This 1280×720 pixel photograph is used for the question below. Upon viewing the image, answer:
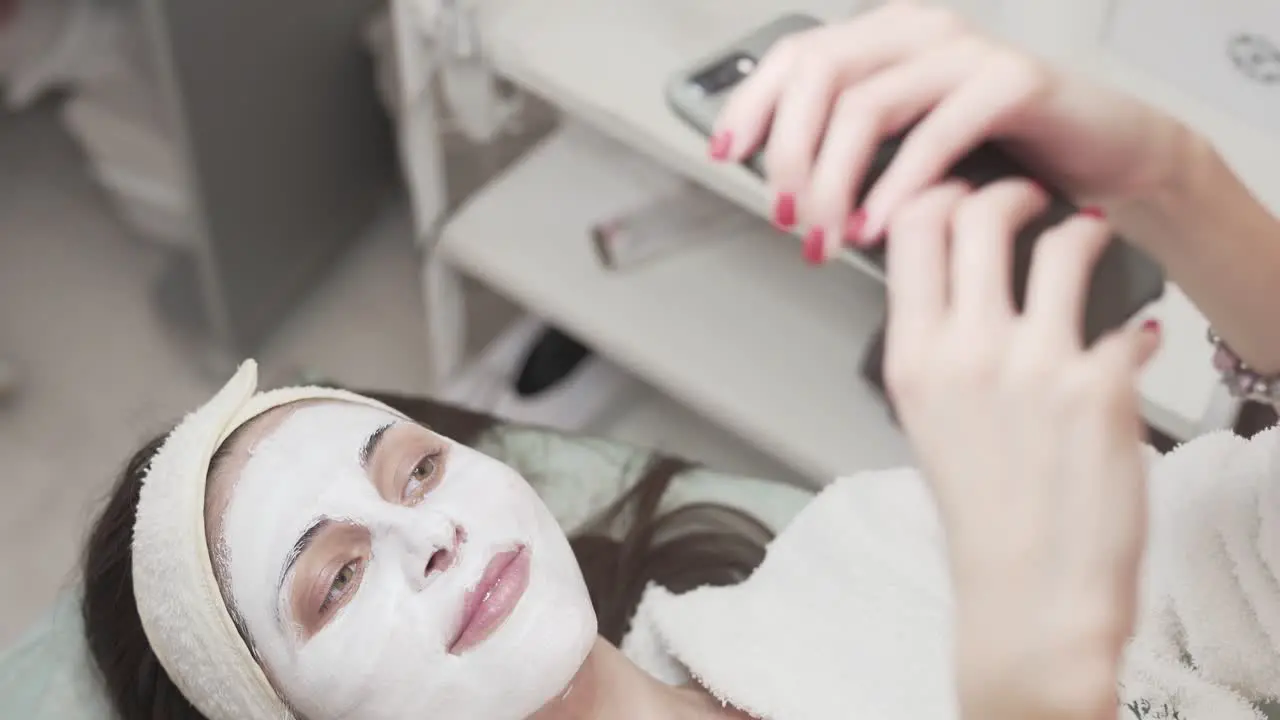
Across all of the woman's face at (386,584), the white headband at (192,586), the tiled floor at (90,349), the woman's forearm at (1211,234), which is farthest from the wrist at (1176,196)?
the tiled floor at (90,349)

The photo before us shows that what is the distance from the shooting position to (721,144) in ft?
1.90

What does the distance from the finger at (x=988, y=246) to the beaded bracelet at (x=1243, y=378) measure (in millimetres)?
244

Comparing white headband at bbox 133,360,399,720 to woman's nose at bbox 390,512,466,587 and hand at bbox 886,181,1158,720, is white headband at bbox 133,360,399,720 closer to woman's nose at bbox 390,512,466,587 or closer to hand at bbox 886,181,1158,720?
woman's nose at bbox 390,512,466,587

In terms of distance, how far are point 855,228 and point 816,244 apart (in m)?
0.02

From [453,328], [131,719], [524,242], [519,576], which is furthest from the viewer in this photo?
[453,328]

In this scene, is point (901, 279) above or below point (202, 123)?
above

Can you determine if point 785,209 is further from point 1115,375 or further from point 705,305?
point 705,305

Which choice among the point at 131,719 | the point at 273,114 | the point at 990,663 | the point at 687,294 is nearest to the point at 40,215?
the point at 273,114

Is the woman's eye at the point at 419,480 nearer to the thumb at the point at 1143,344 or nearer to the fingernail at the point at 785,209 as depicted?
the fingernail at the point at 785,209

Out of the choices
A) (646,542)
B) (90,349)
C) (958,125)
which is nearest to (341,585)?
(646,542)

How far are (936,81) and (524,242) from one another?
0.83m

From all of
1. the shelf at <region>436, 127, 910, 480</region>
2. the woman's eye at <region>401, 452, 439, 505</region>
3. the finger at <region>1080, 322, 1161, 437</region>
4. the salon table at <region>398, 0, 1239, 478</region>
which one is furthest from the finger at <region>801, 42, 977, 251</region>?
the shelf at <region>436, 127, 910, 480</region>

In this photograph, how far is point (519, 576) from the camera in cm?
79

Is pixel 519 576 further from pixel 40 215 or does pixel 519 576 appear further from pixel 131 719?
pixel 40 215
